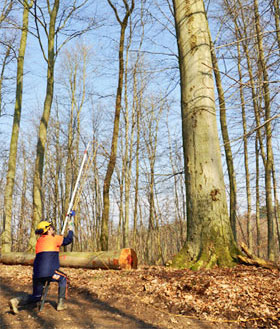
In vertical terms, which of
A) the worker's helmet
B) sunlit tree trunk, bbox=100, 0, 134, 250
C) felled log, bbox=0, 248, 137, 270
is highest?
sunlit tree trunk, bbox=100, 0, 134, 250

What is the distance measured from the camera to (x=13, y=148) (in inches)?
500

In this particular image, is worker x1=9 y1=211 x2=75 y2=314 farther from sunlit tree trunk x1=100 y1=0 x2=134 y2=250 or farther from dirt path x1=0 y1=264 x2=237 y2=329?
sunlit tree trunk x1=100 y1=0 x2=134 y2=250

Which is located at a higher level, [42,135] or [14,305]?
[42,135]

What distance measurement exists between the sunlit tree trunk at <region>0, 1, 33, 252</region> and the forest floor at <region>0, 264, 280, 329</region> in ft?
23.0

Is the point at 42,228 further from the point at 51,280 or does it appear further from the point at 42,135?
the point at 42,135

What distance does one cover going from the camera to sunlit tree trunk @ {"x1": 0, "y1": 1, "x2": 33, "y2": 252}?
11777mm

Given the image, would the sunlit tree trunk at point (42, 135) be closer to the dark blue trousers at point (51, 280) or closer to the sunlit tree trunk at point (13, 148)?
the sunlit tree trunk at point (13, 148)

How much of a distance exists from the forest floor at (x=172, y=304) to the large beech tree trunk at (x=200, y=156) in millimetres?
443

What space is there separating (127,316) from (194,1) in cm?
644

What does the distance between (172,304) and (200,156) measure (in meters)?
2.79

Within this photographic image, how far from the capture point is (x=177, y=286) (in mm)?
4516

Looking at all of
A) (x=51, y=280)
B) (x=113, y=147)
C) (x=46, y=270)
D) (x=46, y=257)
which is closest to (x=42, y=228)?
(x=46, y=257)

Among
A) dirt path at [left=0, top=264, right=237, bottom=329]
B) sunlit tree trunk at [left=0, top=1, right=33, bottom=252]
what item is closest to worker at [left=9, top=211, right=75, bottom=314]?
dirt path at [left=0, top=264, right=237, bottom=329]

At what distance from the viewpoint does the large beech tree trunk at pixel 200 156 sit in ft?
17.8
